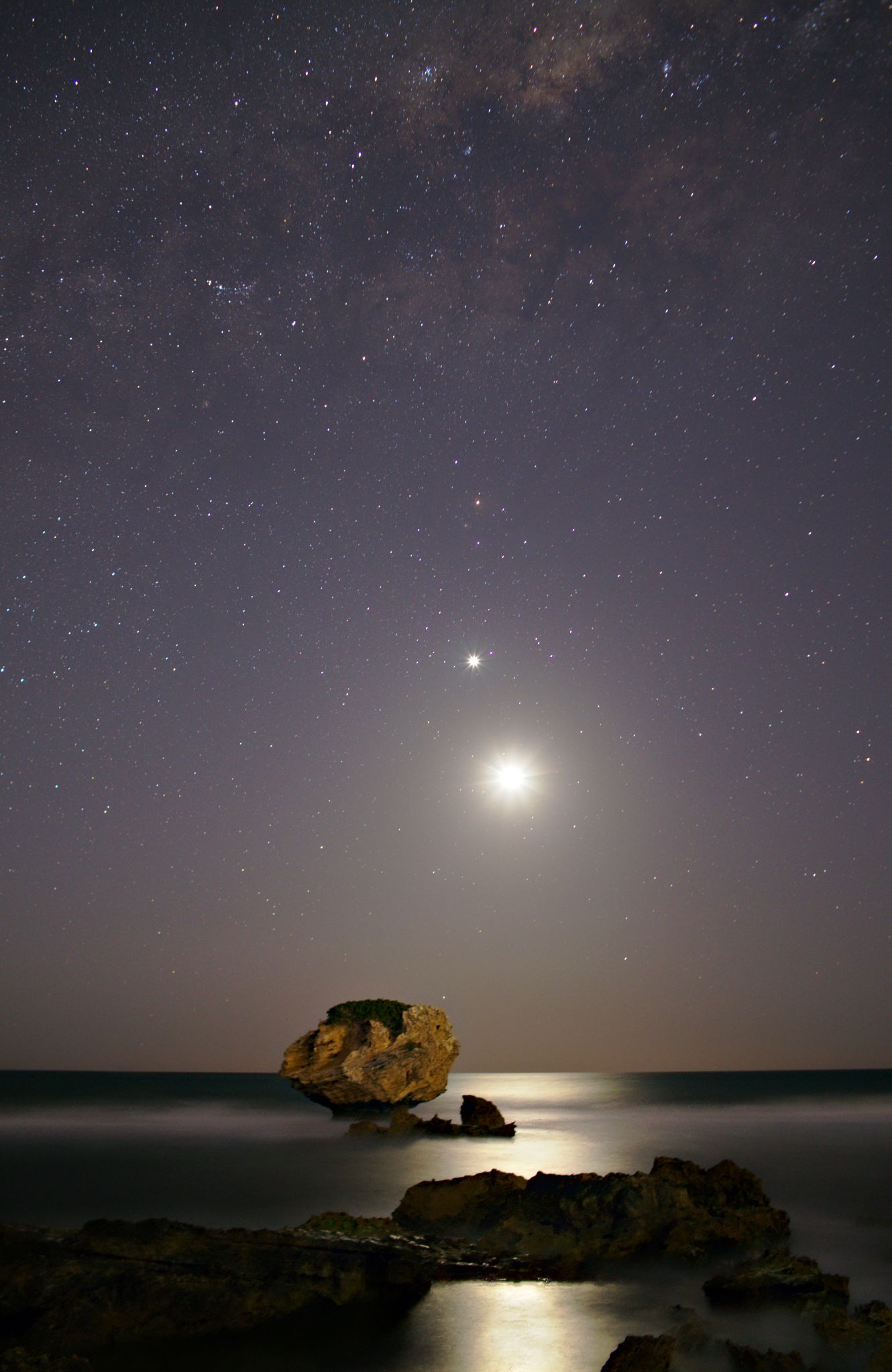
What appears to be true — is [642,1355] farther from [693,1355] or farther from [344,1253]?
[344,1253]

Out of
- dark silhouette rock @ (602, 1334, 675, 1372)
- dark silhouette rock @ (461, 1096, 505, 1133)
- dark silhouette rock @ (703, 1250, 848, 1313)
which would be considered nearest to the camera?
dark silhouette rock @ (602, 1334, 675, 1372)

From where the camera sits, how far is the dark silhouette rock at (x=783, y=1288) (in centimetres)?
1256

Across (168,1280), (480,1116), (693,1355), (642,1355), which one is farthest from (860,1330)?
(480,1116)

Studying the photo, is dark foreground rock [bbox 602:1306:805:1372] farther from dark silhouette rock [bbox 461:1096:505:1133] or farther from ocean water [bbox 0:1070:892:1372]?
dark silhouette rock [bbox 461:1096:505:1133]

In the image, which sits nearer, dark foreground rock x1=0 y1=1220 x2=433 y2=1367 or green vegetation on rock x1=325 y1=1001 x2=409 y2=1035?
dark foreground rock x1=0 y1=1220 x2=433 y2=1367

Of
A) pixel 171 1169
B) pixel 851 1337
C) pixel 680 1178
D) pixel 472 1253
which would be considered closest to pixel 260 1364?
pixel 472 1253

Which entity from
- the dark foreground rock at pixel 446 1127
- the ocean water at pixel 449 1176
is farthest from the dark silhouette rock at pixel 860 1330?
the dark foreground rock at pixel 446 1127

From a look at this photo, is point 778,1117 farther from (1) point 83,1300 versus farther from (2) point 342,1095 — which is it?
(1) point 83,1300

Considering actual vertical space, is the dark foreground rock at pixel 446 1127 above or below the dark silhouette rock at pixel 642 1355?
below

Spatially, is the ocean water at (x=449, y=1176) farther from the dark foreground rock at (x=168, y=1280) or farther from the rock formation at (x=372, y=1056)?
the rock formation at (x=372, y=1056)

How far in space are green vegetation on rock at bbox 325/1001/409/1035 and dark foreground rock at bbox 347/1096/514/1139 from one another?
5.92 meters

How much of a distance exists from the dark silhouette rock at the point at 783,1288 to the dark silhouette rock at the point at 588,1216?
5.98 ft

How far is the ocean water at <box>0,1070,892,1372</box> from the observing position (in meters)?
11.5

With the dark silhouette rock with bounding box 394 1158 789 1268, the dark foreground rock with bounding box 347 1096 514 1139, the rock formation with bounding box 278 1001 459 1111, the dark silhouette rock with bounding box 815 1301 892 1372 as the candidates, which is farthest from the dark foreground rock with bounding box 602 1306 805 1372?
the rock formation with bounding box 278 1001 459 1111
